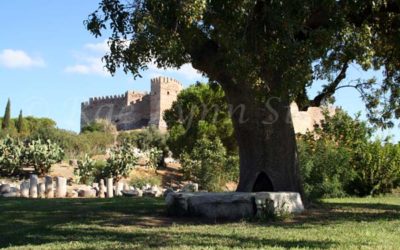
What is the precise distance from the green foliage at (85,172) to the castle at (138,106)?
110 feet

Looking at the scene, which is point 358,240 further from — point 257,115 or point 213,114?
point 213,114

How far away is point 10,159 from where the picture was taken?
23625 millimetres

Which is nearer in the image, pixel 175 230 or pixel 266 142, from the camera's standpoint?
pixel 175 230

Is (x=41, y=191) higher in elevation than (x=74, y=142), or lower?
lower

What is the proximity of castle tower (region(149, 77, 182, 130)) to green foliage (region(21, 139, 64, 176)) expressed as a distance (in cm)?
3512

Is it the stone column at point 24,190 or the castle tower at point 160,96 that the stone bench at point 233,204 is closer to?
the stone column at point 24,190

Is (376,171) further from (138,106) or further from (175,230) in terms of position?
(138,106)

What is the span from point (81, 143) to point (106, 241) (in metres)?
29.6

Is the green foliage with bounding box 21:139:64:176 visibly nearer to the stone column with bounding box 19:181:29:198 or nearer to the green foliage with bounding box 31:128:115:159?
the green foliage with bounding box 31:128:115:159

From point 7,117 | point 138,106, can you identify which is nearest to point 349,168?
point 7,117

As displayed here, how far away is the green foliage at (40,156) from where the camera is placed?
23719 millimetres

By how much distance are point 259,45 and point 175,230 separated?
3106 mm

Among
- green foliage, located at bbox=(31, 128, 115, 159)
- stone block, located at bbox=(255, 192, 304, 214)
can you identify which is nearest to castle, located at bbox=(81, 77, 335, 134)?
green foliage, located at bbox=(31, 128, 115, 159)

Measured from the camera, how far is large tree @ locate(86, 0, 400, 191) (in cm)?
762
